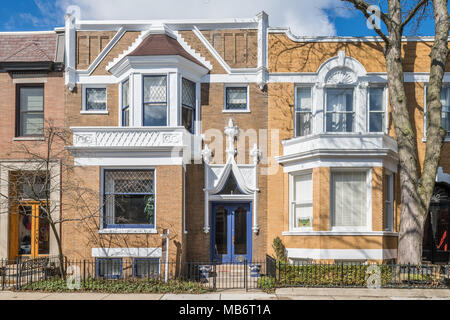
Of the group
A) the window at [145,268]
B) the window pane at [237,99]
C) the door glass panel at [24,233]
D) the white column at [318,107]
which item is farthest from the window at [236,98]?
the door glass panel at [24,233]

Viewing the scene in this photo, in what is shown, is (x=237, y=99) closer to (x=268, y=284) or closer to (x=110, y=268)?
(x=268, y=284)

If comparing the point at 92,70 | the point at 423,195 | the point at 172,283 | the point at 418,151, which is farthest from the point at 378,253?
the point at 92,70

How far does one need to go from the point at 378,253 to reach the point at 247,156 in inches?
237

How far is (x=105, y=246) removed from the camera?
14.4 meters

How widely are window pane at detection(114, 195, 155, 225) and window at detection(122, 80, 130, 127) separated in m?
3.31

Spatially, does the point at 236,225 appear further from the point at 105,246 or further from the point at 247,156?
the point at 105,246

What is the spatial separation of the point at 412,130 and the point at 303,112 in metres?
4.23

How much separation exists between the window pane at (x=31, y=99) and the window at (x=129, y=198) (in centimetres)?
515

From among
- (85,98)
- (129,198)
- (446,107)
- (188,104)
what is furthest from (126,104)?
(446,107)

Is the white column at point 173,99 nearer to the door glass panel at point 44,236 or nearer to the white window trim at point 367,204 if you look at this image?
Result: the white window trim at point 367,204

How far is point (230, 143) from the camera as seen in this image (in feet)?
54.6

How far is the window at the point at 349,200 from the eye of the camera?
14938 millimetres

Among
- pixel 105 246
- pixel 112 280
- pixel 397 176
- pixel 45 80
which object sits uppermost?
pixel 45 80

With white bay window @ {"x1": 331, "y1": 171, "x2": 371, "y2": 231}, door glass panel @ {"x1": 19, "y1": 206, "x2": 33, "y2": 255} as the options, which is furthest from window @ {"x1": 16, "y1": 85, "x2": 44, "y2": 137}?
white bay window @ {"x1": 331, "y1": 171, "x2": 371, "y2": 231}
